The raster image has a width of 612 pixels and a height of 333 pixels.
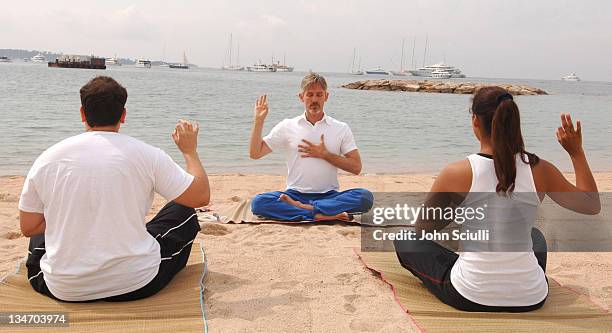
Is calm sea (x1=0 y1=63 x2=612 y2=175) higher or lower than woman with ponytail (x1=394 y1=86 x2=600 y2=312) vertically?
lower

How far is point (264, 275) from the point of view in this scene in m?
4.27

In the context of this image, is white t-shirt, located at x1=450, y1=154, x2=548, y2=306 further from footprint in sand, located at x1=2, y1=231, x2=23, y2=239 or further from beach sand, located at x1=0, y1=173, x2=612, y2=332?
footprint in sand, located at x1=2, y1=231, x2=23, y2=239

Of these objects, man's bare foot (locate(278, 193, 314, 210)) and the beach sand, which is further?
man's bare foot (locate(278, 193, 314, 210))

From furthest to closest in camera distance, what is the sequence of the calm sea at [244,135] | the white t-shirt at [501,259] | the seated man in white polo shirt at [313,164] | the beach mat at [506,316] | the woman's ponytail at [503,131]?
the calm sea at [244,135] < the seated man in white polo shirt at [313,164] < the beach mat at [506,316] < the white t-shirt at [501,259] < the woman's ponytail at [503,131]

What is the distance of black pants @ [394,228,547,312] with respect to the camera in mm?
3426

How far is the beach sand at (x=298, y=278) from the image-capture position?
135 inches

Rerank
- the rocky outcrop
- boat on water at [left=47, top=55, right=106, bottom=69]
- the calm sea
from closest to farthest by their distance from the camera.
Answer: the calm sea < the rocky outcrop < boat on water at [left=47, top=55, right=106, bottom=69]

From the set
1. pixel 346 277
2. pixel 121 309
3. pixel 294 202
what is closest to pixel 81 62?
pixel 294 202

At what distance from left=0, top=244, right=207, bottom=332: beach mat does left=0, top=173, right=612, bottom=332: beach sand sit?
0.42 ft

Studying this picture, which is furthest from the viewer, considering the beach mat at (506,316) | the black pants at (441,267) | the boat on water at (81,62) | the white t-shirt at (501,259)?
the boat on water at (81,62)

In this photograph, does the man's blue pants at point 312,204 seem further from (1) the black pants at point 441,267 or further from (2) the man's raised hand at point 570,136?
(2) the man's raised hand at point 570,136

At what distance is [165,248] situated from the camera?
146 inches

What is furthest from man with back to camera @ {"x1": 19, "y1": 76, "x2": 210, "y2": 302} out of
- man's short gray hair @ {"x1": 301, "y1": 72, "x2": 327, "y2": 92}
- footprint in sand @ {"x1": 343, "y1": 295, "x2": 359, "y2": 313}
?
man's short gray hair @ {"x1": 301, "y1": 72, "x2": 327, "y2": 92}

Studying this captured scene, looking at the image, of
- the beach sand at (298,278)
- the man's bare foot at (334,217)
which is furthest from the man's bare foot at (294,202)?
the beach sand at (298,278)
